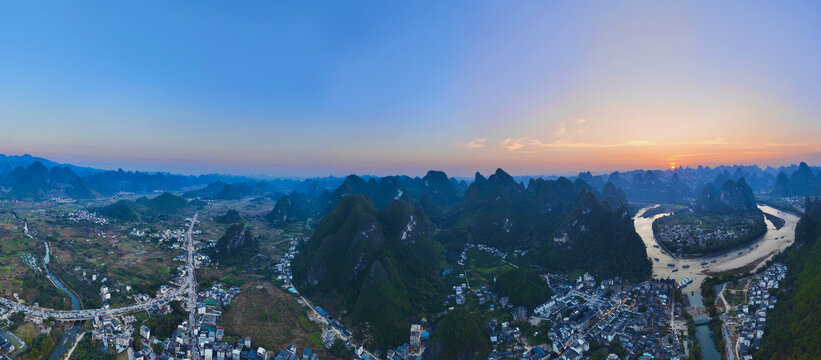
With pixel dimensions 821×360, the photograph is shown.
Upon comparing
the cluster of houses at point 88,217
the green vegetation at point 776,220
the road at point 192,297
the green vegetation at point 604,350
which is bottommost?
the green vegetation at point 604,350

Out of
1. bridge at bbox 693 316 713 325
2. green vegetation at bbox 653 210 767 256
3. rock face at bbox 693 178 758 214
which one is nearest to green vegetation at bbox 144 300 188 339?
bridge at bbox 693 316 713 325

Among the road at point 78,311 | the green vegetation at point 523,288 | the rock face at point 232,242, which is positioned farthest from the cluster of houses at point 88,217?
the green vegetation at point 523,288

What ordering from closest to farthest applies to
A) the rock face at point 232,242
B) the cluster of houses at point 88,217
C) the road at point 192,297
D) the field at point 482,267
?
the road at point 192,297
the field at point 482,267
the rock face at point 232,242
the cluster of houses at point 88,217

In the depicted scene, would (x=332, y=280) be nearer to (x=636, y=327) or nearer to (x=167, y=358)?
(x=167, y=358)

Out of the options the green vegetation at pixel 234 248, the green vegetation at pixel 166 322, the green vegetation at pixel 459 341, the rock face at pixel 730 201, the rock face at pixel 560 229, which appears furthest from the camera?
the rock face at pixel 730 201

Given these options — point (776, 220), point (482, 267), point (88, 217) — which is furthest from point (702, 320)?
point (88, 217)

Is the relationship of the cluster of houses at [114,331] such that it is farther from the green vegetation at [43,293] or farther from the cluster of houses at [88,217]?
the cluster of houses at [88,217]

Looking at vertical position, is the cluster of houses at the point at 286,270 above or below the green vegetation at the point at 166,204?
below

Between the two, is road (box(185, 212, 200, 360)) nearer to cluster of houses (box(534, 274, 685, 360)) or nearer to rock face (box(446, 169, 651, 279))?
cluster of houses (box(534, 274, 685, 360))
